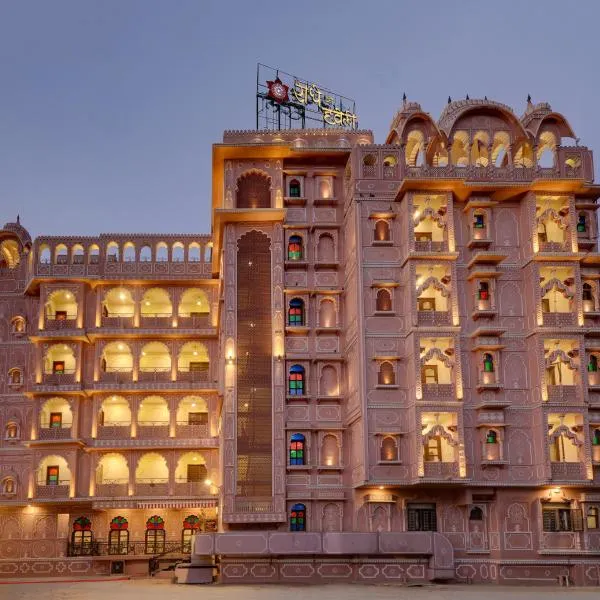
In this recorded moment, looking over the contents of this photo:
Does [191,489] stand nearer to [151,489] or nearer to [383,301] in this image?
[151,489]

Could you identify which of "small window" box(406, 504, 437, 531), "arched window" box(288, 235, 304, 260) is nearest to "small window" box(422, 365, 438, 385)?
"small window" box(406, 504, 437, 531)

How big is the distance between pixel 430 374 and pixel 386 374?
229 centimetres

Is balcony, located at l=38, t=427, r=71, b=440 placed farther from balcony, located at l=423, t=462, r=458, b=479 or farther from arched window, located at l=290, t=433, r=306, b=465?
balcony, located at l=423, t=462, r=458, b=479

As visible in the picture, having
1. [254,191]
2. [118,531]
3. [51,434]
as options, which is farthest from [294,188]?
[118,531]

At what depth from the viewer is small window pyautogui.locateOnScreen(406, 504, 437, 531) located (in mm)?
44750

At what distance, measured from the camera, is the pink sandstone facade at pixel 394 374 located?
43781 mm

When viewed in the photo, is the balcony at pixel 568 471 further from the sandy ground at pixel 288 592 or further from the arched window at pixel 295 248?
the arched window at pixel 295 248

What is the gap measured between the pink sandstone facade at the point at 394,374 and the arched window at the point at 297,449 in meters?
0.12

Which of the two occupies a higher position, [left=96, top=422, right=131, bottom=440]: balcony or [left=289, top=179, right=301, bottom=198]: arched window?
[left=289, top=179, right=301, bottom=198]: arched window

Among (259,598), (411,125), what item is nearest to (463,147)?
(411,125)

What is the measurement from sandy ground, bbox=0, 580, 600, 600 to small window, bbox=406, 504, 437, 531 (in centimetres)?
445

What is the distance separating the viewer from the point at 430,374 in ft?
151

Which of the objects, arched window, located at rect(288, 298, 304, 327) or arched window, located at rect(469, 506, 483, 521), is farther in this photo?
arched window, located at rect(288, 298, 304, 327)

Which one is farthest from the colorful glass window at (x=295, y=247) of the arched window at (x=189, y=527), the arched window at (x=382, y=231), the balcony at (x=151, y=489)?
the arched window at (x=189, y=527)
